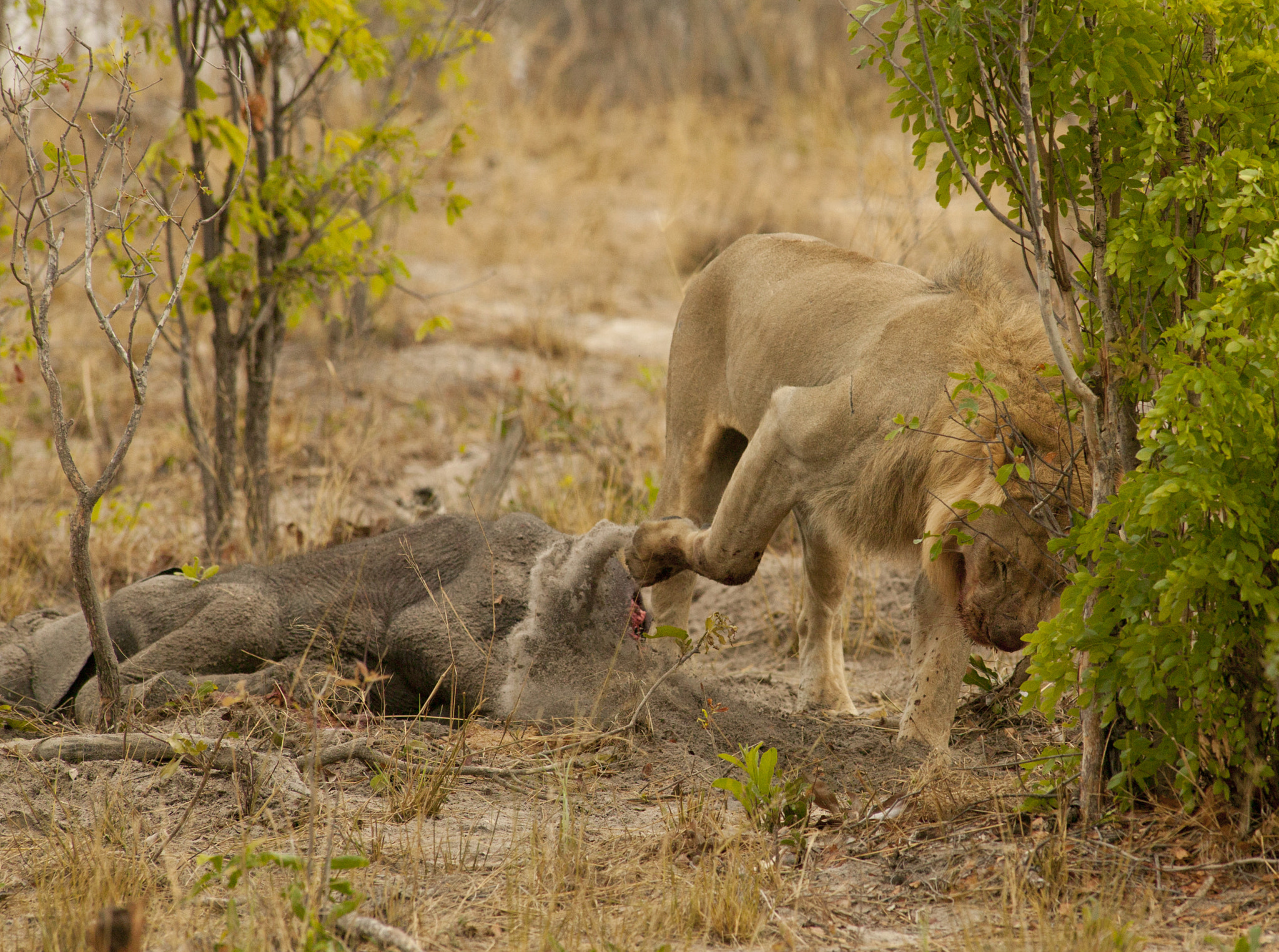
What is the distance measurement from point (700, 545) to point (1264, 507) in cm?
189

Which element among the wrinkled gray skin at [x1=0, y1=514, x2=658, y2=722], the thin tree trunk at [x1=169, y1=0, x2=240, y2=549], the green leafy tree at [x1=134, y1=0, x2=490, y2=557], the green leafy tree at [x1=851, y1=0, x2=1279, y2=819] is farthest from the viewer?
the thin tree trunk at [x1=169, y1=0, x2=240, y2=549]

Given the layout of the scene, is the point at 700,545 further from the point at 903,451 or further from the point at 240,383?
the point at 240,383

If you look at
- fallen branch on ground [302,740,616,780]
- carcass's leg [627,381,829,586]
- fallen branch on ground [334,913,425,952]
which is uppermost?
carcass's leg [627,381,829,586]

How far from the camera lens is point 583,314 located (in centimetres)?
1017

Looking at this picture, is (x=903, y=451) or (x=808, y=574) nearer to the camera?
(x=903, y=451)

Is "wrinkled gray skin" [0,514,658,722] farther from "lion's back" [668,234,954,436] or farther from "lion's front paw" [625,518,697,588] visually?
"lion's back" [668,234,954,436]

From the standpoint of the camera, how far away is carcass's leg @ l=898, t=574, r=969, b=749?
369 cm

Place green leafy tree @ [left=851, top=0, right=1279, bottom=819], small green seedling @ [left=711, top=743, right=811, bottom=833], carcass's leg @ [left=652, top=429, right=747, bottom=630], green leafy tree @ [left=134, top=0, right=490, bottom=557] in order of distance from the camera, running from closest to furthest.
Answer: green leafy tree @ [left=851, top=0, right=1279, bottom=819] < small green seedling @ [left=711, top=743, right=811, bottom=833] < carcass's leg @ [left=652, top=429, right=747, bottom=630] < green leafy tree @ [left=134, top=0, right=490, bottom=557]

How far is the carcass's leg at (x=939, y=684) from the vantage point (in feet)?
12.1

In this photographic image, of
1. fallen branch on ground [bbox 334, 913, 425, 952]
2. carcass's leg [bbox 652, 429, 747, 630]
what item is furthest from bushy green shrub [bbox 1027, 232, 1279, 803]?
carcass's leg [bbox 652, 429, 747, 630]

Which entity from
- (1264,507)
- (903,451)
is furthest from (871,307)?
(1264,507)

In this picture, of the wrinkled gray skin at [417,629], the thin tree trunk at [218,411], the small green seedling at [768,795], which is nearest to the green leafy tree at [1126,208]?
the small green seedling at [768,795]

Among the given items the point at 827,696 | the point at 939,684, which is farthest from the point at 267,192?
the point at 939,684

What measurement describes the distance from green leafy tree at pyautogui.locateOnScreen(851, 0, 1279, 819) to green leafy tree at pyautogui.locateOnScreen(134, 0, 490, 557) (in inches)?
118
